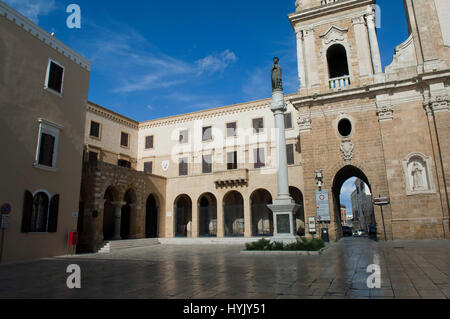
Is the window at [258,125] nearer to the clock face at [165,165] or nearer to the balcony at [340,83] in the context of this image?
the balcony at [340,83]

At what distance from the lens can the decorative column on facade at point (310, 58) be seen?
23300 millimetres

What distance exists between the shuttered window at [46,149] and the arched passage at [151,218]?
14.4 m

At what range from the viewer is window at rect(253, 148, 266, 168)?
28.8m

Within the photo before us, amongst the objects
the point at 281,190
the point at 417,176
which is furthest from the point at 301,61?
the point at 281,190

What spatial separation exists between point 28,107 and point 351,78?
792 inches

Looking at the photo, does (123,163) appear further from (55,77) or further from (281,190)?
(281,190)

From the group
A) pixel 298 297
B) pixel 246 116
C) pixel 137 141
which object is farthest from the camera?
pixel 137 141

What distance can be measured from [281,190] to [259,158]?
42.2 feet

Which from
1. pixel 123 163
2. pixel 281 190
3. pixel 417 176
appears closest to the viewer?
pixel 281 190

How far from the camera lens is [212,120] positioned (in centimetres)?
3156

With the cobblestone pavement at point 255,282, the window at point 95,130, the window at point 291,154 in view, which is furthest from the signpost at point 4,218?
the window at point 291,154

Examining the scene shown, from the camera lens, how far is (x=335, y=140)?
2178 centimetres
